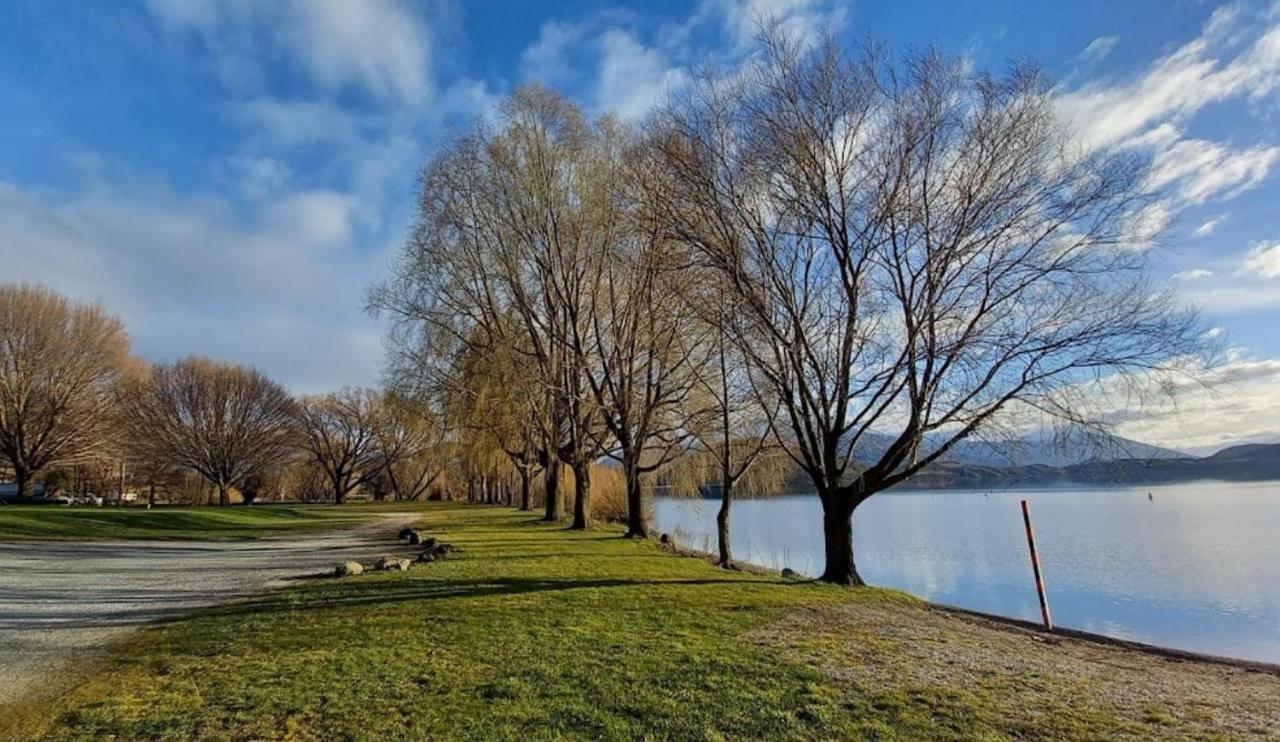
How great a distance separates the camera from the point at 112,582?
10.5 metres

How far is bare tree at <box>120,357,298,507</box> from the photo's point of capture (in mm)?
42594

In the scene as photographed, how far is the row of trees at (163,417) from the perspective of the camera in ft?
109

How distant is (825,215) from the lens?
10.7m

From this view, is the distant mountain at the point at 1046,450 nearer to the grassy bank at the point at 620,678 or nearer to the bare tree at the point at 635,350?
the grassy bank at the point at 620,678

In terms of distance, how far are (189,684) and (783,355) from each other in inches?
349

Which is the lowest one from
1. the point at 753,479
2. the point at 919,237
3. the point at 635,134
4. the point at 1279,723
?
the point at 1279,723

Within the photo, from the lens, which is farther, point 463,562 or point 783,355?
point 463,562

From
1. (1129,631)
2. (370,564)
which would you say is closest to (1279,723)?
(1129,631)

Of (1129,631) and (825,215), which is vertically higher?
(825,215)

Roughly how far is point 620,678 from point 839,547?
22.4ft

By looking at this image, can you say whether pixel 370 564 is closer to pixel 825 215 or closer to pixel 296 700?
pixel 296 700

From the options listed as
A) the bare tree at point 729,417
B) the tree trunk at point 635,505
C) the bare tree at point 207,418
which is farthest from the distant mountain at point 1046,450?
the bare tree at point 207,418

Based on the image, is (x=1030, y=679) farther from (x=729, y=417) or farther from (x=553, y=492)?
(x=553, y=492)

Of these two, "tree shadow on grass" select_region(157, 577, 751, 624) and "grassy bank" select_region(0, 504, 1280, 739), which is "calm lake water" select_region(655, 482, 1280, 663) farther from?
"tree shadow on grass" select_region(157, 577, 751, 624)
